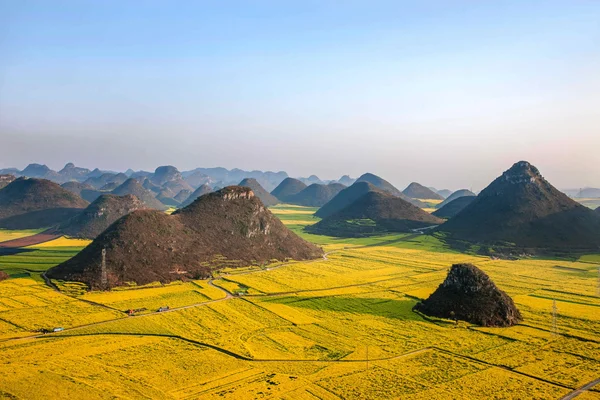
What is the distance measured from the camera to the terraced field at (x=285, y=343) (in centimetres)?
3838

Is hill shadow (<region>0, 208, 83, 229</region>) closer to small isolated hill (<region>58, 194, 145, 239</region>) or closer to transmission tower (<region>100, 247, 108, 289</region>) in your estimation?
small isolated hill (<region>58, 194, 145, 239</region>)

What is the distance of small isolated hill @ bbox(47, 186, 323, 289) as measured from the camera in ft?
254

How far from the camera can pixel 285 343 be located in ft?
161

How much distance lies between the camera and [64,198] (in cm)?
17738

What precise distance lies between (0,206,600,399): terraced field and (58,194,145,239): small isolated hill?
167 feet

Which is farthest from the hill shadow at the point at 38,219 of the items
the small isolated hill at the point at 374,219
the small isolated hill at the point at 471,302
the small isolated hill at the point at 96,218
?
the small isolated hill at the point at 471,302

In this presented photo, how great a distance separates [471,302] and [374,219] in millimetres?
114560

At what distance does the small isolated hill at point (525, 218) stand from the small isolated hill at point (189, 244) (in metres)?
59.1

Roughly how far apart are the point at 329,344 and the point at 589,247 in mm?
107702

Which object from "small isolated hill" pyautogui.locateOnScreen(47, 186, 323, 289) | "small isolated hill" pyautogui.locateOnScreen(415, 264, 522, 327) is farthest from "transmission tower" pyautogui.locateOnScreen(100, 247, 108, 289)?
"small isolated hill" pyautogui.locateOnScreen(415, 264, 522, 327)

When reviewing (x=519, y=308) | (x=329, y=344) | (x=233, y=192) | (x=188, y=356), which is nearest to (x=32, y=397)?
(x=188, y=356)

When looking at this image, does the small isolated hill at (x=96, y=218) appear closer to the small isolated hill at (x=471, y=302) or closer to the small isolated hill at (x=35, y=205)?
the small isolated hill at (x=35, y=205)

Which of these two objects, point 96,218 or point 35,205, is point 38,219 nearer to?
point 35,205

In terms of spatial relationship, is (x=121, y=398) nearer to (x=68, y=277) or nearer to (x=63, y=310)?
(x=63, y=310)
